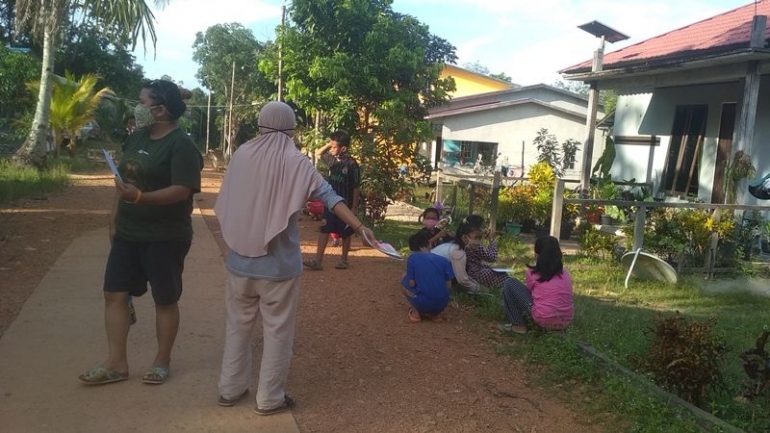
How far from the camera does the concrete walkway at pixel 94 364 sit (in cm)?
360

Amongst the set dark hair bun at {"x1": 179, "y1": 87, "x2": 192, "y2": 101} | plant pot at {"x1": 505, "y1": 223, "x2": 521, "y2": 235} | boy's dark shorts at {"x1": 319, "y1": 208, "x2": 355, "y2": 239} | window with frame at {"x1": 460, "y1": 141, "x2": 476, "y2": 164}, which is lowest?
plant pot at {"x1": 505, "y1": 223, "x2": 521, "y2": 235}

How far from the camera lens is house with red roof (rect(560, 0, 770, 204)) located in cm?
966

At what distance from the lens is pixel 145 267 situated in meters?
3.95

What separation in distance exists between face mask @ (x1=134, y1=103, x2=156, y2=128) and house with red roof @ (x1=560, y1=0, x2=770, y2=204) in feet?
27.0

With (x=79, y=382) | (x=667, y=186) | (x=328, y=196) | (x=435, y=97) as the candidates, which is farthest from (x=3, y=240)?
(x=667, y=186)

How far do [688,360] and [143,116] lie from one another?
355 centimetres

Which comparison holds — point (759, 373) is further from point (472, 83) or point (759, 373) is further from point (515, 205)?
point (472, 83)

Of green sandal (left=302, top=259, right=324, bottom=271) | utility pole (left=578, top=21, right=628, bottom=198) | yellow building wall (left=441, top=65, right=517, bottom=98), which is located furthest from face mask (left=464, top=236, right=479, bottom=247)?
yellow building wall (left=441, top=65, right=517, bottom=98)

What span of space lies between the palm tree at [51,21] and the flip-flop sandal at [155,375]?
45.6 feet

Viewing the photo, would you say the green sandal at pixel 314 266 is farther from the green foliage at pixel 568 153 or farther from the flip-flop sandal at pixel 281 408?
the green foliage at pixel 568 153

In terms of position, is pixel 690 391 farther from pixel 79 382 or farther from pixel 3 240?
pixel 3 240

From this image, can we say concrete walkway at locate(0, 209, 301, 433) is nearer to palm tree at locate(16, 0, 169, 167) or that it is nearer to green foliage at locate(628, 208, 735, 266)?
green foliage at locate(628, 208, 735, 266)

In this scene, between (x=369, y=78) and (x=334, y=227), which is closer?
(x=334, y=227)

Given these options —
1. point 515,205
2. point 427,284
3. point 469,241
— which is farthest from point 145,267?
point 515,205
